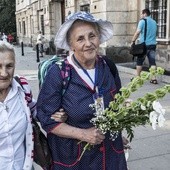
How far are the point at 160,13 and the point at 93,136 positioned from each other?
10.4 m

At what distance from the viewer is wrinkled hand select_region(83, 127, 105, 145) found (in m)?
2.01

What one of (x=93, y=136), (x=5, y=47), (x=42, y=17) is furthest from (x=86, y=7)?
(x=93, y=136)

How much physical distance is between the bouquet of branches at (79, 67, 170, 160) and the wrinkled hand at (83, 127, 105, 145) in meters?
0.04

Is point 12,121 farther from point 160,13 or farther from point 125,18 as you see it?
point 125,18

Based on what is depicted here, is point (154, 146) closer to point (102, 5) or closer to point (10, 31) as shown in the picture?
point (102, 5)

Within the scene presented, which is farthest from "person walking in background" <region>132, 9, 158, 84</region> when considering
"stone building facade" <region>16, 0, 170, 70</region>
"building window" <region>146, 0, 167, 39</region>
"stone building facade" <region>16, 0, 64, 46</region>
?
"stone building facade" <region>16, 0, 64, 46</region>

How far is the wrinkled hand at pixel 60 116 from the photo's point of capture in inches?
83.8

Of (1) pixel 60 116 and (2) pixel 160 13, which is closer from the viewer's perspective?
(1) pixel 60 116

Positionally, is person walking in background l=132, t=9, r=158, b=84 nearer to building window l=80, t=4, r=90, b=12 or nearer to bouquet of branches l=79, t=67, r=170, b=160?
building window l=80, t=4, r=90, b=12

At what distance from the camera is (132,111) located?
1.95m

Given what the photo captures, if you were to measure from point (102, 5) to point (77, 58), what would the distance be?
1193 cm

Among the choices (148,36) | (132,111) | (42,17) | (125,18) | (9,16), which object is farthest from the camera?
(9,16)

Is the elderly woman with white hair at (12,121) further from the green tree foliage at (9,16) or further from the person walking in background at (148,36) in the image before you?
the green tree foliage at (9,16)

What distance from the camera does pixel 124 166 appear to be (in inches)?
94.0
